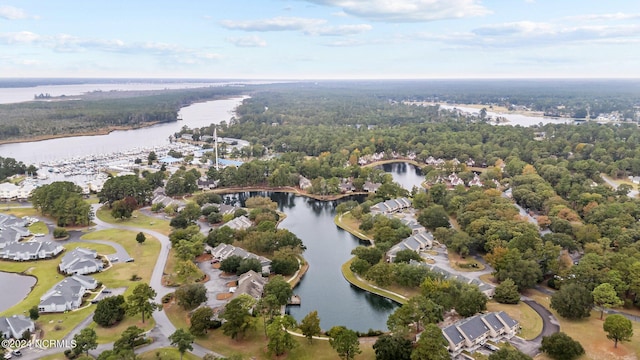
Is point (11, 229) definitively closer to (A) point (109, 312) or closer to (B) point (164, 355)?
(A) point (109, 312)

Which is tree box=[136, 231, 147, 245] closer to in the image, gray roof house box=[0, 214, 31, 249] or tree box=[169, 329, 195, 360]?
gray roof house box=[0, 214, 31, 249]

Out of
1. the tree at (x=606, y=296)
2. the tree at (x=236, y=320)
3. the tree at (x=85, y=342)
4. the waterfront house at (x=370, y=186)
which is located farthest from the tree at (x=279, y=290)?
the waterfront house at (x=370, y=186)

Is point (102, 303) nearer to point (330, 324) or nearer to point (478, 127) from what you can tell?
point (330, 324)

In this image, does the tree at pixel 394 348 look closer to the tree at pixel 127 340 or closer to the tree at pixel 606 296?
the tree at pixel 127 340

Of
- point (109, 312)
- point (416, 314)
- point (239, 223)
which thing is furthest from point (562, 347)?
point (239, 223)

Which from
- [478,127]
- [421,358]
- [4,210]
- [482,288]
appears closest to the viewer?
[421,358]

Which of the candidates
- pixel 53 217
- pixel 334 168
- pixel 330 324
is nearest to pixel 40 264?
pixel 53 217
